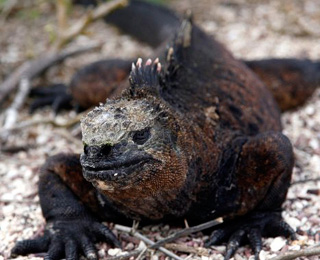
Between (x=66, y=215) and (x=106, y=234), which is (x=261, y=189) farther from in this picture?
(x=66, y=215)

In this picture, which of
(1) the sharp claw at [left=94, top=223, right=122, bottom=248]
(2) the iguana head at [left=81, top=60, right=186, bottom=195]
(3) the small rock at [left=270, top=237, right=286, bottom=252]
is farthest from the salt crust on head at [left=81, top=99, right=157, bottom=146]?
(3) the small rock at [left=270, top=237, right=286, bottom=252]

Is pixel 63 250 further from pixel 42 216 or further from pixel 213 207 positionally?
pixel 213 207

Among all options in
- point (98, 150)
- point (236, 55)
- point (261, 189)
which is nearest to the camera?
point (98, 150)

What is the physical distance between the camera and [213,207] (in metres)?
4.16

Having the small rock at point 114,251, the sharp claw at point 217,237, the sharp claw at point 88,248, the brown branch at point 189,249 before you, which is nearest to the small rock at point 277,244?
the sharp claw at point 217,237

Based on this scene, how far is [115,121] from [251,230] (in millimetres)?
1425

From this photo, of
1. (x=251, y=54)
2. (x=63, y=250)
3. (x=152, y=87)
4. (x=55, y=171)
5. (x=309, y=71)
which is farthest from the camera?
(x=251, y=54)

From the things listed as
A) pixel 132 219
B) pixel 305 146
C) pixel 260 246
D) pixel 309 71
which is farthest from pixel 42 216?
pixel 309 71

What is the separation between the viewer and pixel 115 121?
10.9 feet

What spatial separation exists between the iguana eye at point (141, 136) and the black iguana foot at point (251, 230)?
1083 millimetres

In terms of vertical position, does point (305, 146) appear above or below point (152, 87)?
below

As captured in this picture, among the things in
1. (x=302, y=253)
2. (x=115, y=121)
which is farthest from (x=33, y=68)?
(x=302, y=253)

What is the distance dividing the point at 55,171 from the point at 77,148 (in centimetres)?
130

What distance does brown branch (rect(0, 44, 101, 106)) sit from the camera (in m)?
6.72
